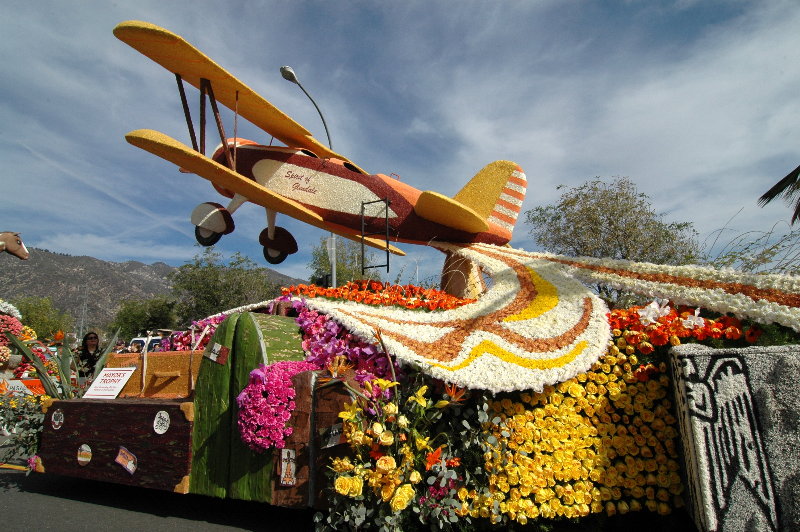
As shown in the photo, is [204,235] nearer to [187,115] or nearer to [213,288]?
[187,115]

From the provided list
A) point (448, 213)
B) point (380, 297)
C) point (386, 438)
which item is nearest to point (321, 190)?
point (448, 213)

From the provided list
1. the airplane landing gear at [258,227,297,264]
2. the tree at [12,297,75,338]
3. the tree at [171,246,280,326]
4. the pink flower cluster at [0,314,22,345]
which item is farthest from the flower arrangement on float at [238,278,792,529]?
the tree at [12,297,75,338]

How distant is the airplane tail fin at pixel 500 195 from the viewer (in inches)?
305

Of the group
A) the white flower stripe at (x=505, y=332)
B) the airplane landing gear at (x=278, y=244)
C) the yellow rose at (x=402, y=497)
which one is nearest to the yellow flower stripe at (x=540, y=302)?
the white flower stripe at (x=505, y=332)

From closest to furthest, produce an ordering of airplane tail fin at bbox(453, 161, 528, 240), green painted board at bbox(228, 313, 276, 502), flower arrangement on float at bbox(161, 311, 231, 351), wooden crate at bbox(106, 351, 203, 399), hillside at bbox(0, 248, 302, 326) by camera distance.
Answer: green painted board at bbox(228, 313, 276, 502) < wooden crate at bbox(106, 351, 203, 399) < flower arrangement on float at bbox(161, 311, 231, 351) < airplane tail fin at bbox(453, 161, 528, 240) < hillside at bbox(0, 248, 302, 326)

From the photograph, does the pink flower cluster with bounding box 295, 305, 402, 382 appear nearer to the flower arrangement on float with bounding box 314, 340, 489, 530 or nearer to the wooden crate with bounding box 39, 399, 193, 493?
the flower arrangement on float with bounding box 314, 340, 489, 530

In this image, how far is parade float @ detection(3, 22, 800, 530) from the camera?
2.88m

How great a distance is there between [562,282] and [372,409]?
3.19 meters

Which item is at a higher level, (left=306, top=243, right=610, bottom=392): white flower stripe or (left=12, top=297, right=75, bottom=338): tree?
(left=12, top=297, right=75, bottom=338): tree

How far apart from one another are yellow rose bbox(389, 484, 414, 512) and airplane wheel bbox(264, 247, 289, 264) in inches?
268

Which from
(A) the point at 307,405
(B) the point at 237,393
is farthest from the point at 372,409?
(B) the point at 237,393

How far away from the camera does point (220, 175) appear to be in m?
7.03

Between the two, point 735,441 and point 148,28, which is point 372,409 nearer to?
point 735,441

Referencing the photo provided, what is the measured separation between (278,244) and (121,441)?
16.9 feet
